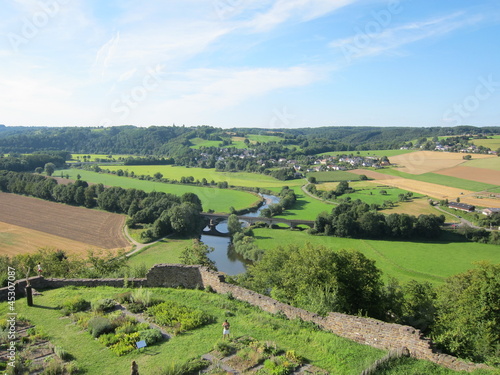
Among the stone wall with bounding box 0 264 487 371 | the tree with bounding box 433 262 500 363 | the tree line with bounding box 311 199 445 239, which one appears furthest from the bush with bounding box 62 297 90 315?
the tree line with bounding box 311 199 445 239

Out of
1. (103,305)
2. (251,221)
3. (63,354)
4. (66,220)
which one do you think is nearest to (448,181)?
(251,221)

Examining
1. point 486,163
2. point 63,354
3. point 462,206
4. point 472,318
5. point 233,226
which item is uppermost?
point 486,163

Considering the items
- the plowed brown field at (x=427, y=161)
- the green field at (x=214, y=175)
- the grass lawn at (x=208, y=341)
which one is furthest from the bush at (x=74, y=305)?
the plowed brown field at (x=427, y=161)

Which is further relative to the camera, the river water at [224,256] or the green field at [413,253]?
the river water at [224,256]

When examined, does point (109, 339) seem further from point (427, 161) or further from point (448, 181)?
point (427, 161)

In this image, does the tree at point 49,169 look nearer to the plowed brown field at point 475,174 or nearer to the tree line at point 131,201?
the tree line at point 131,201

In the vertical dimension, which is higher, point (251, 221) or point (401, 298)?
point (401, 298)

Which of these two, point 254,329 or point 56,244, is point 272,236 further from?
point 254,329
